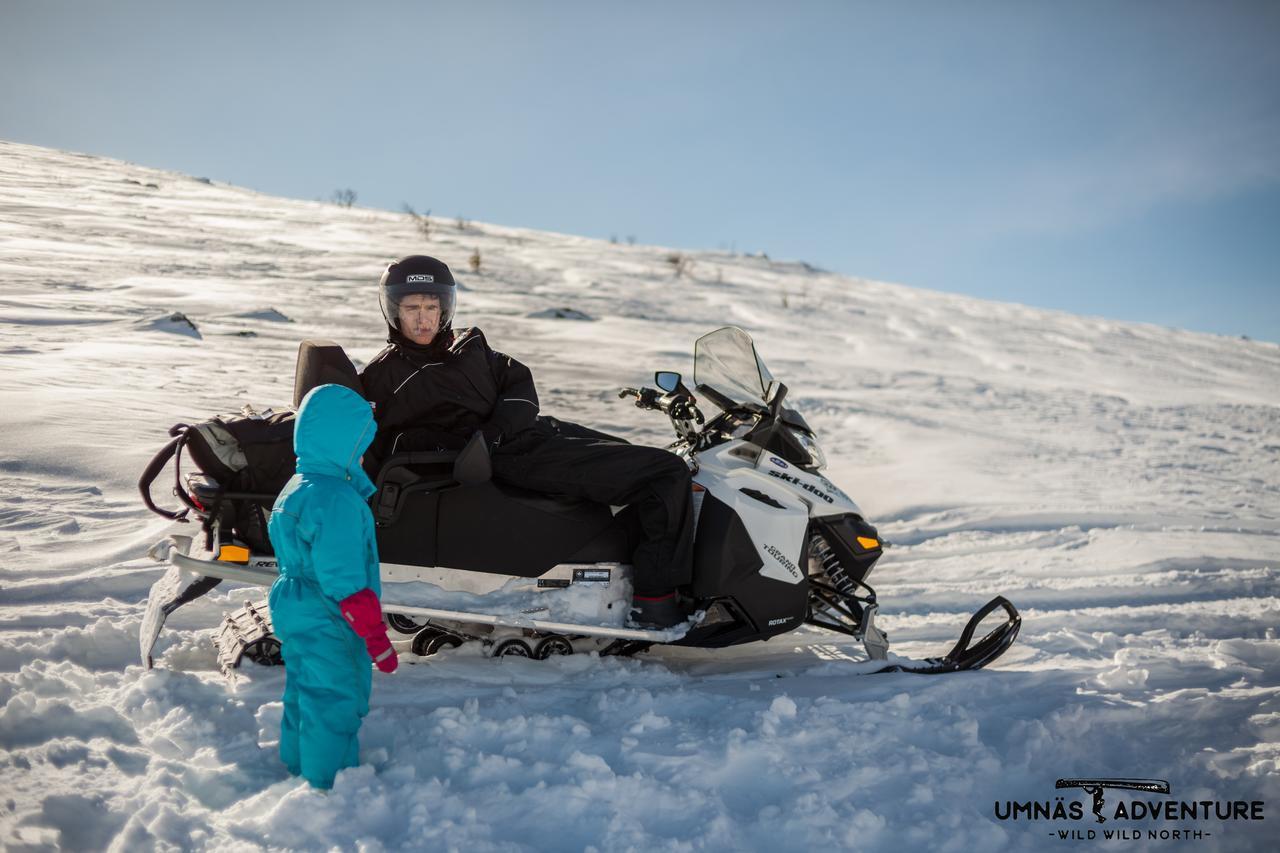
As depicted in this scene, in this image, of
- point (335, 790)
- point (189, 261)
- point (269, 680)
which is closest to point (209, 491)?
point (269, 680)

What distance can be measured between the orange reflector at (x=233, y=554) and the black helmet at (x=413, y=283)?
3.42 feet

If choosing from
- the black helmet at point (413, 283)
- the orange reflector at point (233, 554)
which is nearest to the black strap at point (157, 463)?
the orange reflector at point (233, 554)

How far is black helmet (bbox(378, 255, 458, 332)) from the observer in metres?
3.47

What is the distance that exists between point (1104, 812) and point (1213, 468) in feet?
22.2

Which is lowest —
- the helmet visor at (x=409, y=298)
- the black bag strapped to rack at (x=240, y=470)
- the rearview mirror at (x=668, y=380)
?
the black bag strapped to rack at (x=240, y=470)

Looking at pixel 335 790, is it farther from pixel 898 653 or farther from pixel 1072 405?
pixel 1072 405

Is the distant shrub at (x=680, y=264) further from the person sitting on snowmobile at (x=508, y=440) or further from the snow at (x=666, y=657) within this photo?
the person sitting on snowmobile at (x=508, y=440)

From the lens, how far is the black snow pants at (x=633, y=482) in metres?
3.42

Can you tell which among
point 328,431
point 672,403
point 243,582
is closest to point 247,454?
point 243,582

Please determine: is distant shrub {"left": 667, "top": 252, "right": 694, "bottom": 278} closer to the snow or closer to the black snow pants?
the snow

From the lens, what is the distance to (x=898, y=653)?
4066mm

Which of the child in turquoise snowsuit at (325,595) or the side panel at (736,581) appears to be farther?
the side panel at (736,581)

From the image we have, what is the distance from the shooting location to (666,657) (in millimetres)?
3879

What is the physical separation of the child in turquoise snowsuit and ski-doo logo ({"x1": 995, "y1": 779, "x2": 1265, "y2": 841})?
6.37ft
